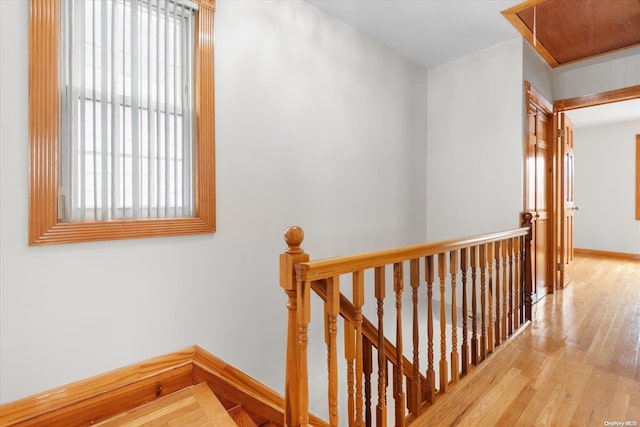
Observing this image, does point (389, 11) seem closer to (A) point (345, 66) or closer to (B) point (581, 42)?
(A) point (345, 66)

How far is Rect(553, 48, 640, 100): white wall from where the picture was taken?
10.5 ft

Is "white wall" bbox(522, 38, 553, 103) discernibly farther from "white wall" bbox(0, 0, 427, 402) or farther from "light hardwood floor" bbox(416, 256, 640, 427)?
"light hardwood floor" bbox(416, 256, 640, 427)

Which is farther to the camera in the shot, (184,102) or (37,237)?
(184,102)

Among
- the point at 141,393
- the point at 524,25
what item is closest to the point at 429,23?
the point at 524,25

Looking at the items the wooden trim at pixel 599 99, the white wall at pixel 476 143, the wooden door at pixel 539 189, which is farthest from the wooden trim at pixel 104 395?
the wooden trim at pixel 599 99

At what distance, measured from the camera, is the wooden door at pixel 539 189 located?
323cm

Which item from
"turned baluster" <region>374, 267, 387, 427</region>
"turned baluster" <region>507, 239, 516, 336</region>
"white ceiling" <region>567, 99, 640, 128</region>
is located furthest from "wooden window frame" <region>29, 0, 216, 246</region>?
"white ceiling" <region>567, 99, 640, 128</region>

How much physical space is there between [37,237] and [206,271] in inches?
32.3

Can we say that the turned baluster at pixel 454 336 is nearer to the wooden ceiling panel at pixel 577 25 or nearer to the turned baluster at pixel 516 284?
the turned baluster at pixel 516 284

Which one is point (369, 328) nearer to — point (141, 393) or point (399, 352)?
point (399, 352)

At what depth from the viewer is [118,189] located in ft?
5.64

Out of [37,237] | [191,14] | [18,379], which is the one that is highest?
[191,14]

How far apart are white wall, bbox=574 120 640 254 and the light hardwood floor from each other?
347 cm

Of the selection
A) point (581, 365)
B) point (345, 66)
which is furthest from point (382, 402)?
point (345, 66)
